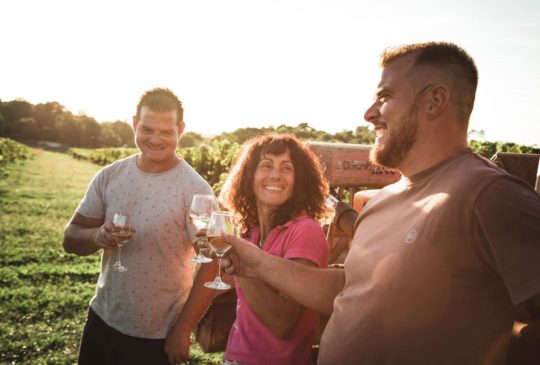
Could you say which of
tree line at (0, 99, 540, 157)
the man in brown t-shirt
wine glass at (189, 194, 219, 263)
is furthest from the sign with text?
tree line at (0, 99, 540, 157)

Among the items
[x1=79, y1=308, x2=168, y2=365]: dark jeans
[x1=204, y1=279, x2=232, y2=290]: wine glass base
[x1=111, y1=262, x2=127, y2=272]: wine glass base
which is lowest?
[x1=79, y1=308, x2=168, y2=365]: dark jeans

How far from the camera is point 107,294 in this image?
2.87 meters

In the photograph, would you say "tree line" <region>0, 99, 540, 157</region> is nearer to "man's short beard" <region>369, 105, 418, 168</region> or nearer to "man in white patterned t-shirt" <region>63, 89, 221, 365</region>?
"man in white patterned t-shirt" <region>63, 89, 221, 365</region>

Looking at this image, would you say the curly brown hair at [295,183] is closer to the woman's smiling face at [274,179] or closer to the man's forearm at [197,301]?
the woman's smiling face at [274,179]

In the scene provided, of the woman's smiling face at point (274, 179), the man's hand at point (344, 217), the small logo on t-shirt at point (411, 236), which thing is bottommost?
the man's hand at point (344, 217)

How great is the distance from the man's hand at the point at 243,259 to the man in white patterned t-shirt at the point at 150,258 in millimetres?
696

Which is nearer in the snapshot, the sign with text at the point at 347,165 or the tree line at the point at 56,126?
the sign with text at the point at 347,165

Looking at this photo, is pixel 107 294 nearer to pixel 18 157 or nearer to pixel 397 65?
pixel 397 65

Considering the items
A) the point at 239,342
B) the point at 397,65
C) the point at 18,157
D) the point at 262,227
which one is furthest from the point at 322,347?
the point at 18,157

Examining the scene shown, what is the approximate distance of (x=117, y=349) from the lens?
280cm

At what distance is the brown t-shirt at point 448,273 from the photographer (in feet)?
4.31

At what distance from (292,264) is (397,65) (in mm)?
1110

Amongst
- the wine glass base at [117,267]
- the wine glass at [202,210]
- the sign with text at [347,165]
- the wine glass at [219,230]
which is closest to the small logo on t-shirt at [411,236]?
the wine glass at [219,230]

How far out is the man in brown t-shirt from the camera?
136 centimetres
